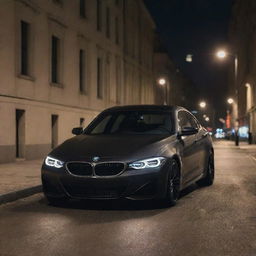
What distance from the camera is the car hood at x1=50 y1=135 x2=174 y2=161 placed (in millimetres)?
8453

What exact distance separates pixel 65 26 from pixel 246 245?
21822 millimetres

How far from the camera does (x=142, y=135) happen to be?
9.48 m

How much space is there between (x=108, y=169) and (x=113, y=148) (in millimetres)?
411

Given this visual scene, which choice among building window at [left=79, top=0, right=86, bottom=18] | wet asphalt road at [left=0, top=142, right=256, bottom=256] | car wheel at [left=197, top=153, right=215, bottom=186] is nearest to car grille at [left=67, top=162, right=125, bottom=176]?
wet asphalt road at [left=0, top=142, right=256, bottom=256]

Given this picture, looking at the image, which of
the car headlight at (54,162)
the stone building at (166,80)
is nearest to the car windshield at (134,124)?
the car headlight at (54,162)

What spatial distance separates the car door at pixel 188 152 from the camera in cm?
977

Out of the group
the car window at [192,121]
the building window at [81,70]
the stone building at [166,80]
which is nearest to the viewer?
the car window at [192,121]

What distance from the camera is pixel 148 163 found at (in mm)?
8484

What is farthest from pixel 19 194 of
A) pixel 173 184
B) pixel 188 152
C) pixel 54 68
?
pixel 54 68

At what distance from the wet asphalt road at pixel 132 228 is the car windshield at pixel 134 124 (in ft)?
4.26

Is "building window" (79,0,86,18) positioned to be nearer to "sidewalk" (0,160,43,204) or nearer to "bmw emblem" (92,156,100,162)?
"sidewalk" (0,160,43,204)

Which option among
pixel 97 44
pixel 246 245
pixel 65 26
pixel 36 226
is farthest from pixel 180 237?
pixel 97 44

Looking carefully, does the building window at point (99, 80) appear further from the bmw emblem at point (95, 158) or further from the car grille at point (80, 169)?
the bmw emblem at point (95, 158)

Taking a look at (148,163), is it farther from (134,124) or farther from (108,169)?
(134,124)
